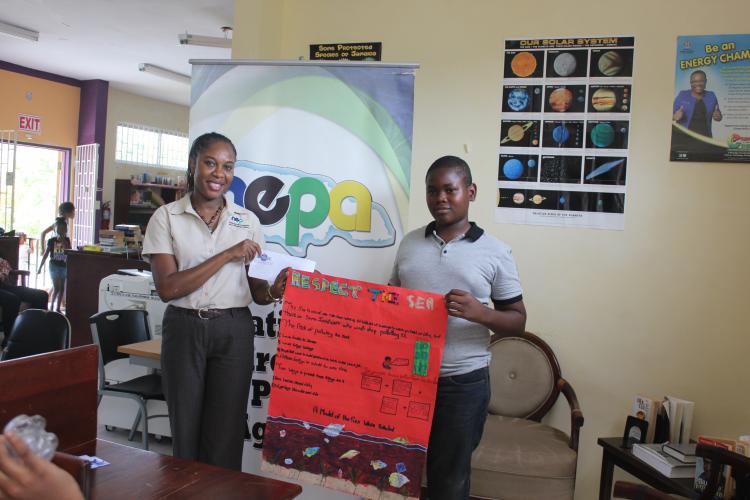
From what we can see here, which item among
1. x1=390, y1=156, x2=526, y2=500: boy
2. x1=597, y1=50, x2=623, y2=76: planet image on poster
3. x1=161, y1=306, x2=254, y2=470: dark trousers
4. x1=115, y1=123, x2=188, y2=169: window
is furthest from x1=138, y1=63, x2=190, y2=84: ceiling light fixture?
x1=390, y1=156, x2=526, y2=500: boy

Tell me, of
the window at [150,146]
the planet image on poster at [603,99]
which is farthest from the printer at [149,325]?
the window at [150,146]

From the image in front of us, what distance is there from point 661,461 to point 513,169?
1.55 metres

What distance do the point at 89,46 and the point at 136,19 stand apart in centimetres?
188

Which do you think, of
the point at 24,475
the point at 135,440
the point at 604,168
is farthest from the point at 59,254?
the point at 24,475

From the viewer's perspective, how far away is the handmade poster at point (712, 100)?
2.93 meters

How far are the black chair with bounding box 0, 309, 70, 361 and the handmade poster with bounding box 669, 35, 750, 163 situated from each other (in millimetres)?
3383

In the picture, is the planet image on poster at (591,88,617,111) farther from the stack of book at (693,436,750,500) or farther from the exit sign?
the exit sign

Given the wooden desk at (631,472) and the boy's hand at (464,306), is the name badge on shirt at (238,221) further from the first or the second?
the wooden desk at (631,472)

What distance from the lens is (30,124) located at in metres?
9.82

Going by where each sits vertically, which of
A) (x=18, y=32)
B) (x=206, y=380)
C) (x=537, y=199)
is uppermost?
(x=18, y=32)

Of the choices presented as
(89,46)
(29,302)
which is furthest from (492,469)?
(89,46)

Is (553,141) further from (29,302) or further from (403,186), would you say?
(29,302)

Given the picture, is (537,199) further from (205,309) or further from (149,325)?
(149,325)

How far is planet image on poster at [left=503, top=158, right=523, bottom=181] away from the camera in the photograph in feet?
10.6
